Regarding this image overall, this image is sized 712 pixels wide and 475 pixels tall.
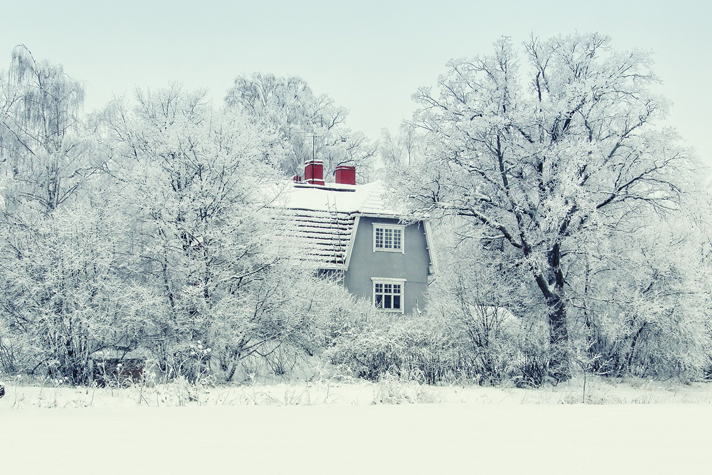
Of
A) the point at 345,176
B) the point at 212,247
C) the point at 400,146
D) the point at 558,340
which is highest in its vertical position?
the point at 400,146

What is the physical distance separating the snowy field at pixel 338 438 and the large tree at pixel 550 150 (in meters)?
8.20

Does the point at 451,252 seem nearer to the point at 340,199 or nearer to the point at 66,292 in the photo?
the point at 340,199

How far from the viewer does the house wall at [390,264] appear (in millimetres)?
28391

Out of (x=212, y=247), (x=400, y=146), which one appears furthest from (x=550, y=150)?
(x=400, y=146)

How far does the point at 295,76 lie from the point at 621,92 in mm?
26427

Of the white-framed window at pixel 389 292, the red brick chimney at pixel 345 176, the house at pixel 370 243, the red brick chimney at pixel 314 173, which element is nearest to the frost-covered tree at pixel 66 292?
the house at pixel 370 243

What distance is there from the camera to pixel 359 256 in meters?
28.5

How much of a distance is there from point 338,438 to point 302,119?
3564 centimetres

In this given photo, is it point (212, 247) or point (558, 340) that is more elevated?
point (212, 247)

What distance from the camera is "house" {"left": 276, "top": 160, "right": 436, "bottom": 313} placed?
28.0 meters

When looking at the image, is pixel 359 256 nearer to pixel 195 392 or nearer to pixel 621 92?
pixel 621 92

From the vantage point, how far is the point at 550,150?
19.8 metres

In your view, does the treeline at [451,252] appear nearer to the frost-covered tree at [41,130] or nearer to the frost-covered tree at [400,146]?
the frost-covered tree at [41,130]

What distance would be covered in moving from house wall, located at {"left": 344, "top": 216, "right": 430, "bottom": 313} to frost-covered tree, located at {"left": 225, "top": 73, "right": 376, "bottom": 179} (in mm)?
11719
